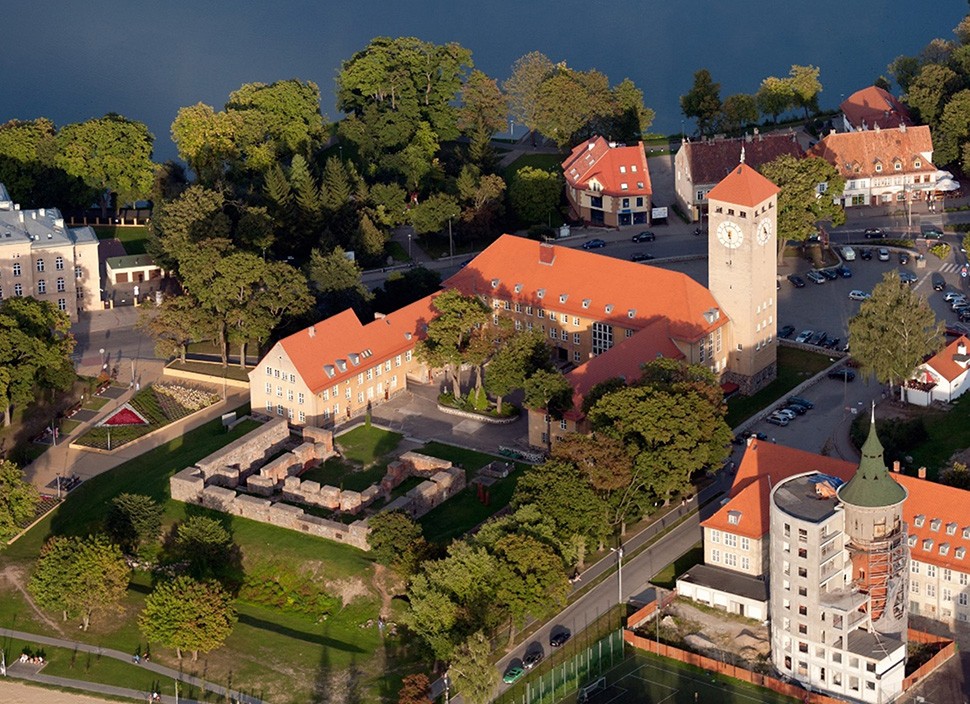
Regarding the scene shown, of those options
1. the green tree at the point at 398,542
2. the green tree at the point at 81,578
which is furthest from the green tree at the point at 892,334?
the green tree at the point at 81,578

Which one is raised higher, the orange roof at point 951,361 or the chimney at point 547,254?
the chimney at point 547,254

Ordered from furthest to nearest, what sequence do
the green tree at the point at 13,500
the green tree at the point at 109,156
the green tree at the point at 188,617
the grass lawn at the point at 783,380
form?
the green tree at the point at 109,156, the grass lawn at the point at 783,380, the green tree at the point at 13,500, the green tree at the point at 188,617

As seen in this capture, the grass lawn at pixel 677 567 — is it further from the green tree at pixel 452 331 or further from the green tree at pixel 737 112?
the green tree at pixel 737 112

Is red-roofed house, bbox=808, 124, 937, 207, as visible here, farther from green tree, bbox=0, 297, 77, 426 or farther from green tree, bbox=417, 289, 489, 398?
green tree, bbox=0, 297, 77, 426

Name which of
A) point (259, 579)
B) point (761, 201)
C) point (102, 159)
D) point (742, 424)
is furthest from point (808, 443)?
point (102, 159)

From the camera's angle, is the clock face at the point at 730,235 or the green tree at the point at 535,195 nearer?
the clock face at the point at 730,235

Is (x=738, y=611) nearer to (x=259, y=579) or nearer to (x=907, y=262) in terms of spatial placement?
(x=259, y=579)

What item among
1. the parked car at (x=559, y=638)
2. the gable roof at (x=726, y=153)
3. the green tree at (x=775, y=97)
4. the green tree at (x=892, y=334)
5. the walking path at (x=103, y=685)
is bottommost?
the walking path at (x=103, y=685)

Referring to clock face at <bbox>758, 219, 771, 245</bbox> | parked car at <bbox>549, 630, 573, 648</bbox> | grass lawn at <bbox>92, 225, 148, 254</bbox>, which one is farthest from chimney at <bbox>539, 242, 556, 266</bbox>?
parked car at <bbox>549, 630, 573, 648</bbox>
